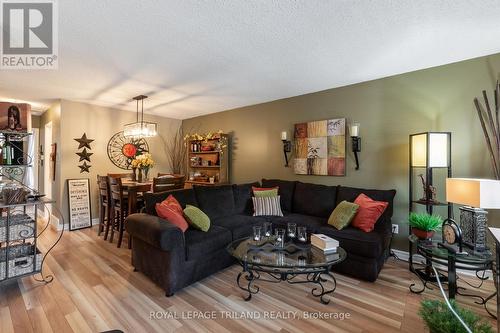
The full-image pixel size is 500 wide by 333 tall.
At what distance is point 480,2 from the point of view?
69.1 inches

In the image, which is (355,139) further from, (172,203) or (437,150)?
(172,203)

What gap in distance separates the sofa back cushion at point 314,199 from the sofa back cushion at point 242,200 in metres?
0.73

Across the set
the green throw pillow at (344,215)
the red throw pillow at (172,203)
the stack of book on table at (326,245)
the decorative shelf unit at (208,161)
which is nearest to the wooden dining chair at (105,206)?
the red throw pillow at (172,203)

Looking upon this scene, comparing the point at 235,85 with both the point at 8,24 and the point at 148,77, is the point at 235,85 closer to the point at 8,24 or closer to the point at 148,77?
the point at 148,77

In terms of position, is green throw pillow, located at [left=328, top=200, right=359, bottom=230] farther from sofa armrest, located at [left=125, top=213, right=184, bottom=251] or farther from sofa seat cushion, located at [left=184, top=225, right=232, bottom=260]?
sofa armrest, located at [left=125, top=213, right=184, bottom=251]

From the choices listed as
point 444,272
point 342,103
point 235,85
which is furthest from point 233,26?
point 444,272

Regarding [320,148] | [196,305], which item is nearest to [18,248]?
[196,305]

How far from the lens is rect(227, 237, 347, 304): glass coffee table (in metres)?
2.02

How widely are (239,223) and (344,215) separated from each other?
1356 mm

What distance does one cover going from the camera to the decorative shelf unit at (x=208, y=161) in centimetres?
508

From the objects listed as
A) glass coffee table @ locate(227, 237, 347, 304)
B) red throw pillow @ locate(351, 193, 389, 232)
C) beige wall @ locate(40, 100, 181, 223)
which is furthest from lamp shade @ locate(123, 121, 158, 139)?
red throw pillow @ locate(351, 193, 389, 232)

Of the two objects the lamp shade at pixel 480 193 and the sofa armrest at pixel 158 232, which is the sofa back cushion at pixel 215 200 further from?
the lamp shade at pixel 480 193

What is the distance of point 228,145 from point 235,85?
6.07 feet

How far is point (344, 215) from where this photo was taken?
2.87 metres
